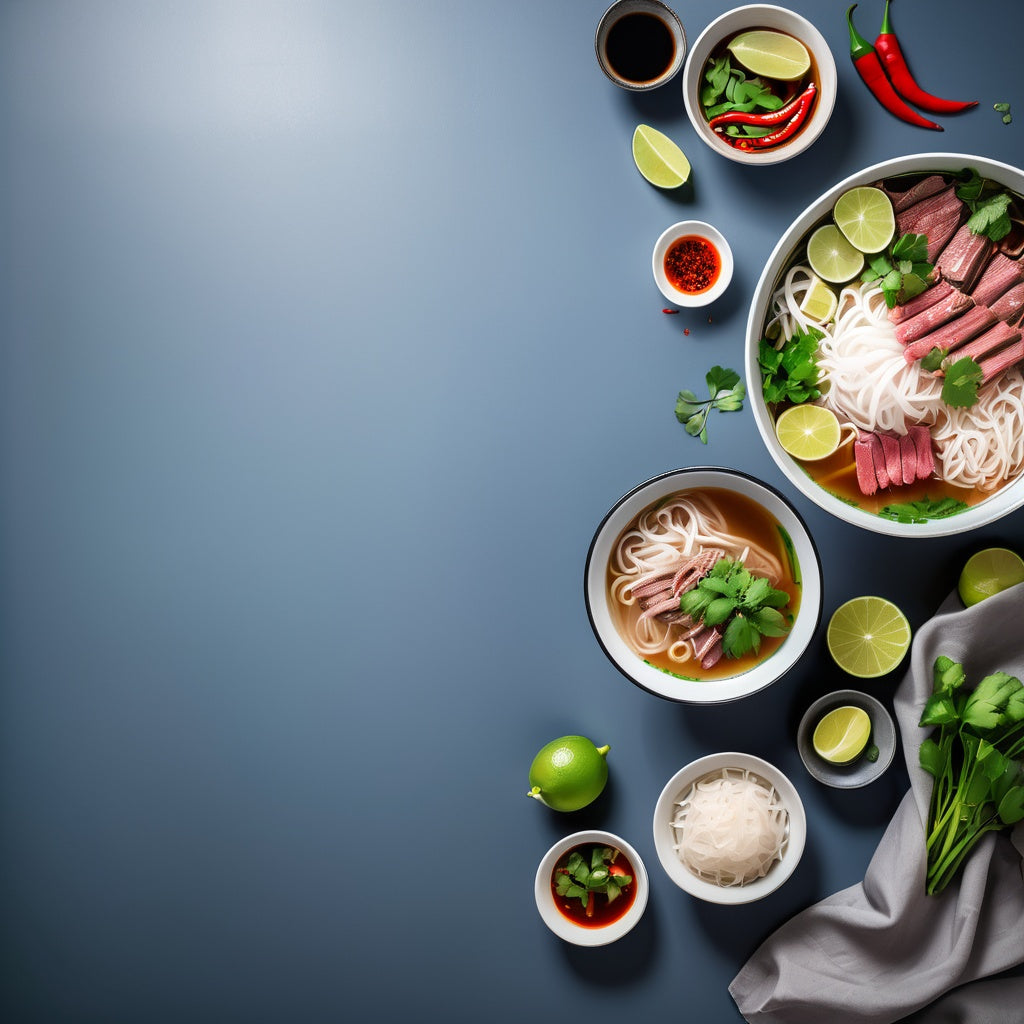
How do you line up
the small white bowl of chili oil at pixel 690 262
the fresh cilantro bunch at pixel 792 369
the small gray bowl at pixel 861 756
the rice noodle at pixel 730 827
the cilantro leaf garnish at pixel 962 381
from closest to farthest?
1. the cilantro leaf garnish at pixel 962 381
2. the fresh cilantro bunch at pixel 792 369
3. the rice noodle at pixel 730 827
4. the small gray bowl at pixel 861 756
5. the small white bowl of chili oil at pixel 690 262

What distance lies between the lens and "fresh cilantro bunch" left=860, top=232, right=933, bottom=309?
2008 mm

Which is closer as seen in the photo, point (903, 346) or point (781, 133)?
point (903, 346)

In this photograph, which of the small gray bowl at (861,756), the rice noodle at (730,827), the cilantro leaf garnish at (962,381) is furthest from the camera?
the small gray bowl at (861,756)

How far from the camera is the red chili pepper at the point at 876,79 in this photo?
2375 mm

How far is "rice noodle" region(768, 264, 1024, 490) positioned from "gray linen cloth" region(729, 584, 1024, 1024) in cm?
41

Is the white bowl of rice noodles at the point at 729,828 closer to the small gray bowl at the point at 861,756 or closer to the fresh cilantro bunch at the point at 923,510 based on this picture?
the small gray bowl at the point at 861,756

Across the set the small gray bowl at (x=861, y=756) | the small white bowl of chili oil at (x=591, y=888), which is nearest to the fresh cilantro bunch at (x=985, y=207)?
the small gray bowl at (x=861, y=756)

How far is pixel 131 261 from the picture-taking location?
103 inches

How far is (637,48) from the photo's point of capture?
2418 mm

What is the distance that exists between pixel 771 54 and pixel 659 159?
0.41 m

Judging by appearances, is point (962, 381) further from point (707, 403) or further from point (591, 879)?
point (591, 879)

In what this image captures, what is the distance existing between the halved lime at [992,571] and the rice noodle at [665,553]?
56 cm

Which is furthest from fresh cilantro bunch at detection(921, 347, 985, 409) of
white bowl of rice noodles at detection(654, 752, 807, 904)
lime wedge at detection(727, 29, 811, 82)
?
white bowl of rice noodles at detection(654, 752, 807, 904)

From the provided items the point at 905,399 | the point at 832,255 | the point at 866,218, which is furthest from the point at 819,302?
the point at 905,399
